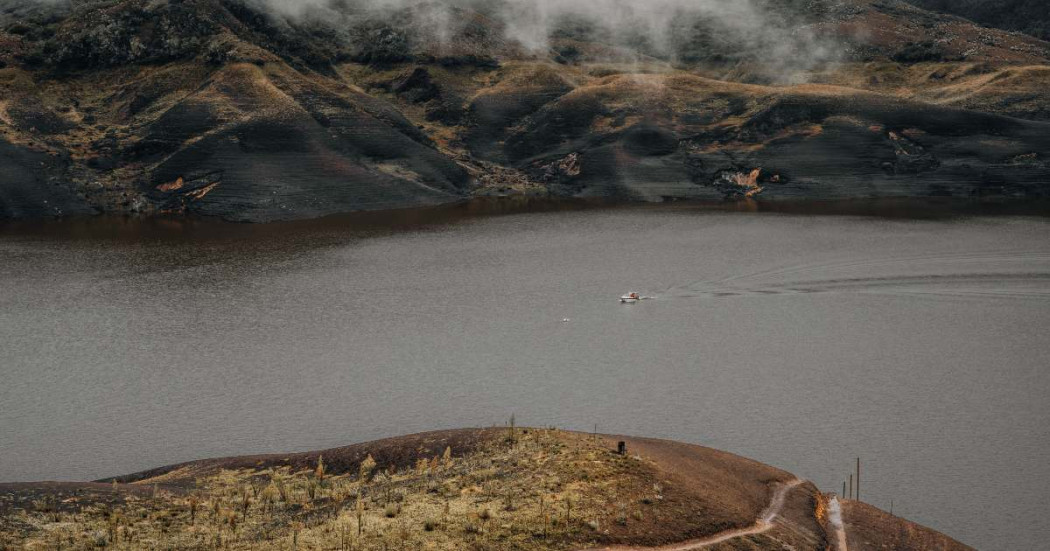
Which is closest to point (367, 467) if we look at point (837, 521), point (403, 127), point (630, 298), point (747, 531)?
point (747, 531)

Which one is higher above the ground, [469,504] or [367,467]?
[367,467]

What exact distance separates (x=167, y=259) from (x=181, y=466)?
187 feet

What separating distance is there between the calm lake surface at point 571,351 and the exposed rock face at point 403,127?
29119 millimetres

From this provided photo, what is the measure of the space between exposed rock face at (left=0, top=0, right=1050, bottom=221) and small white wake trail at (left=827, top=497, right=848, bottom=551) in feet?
328

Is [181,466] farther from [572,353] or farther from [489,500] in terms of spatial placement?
[572,353]

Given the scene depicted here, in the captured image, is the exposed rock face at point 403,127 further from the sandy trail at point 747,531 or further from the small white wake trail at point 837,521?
the small white wake trail at point 837,521

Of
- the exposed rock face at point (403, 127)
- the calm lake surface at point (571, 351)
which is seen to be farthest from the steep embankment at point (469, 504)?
the exposed rock face at point (403, 127)

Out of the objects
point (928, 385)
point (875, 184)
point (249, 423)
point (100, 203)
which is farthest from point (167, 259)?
point (875, 184)

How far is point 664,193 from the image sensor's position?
491 ft

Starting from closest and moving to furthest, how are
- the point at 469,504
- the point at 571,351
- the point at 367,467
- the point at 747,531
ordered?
1. the point at 469,504
2. the point at 747,531
3. the point at 367,467
4. the point at 571,351

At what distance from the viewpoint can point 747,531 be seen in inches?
1447

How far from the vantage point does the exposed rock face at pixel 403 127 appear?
443 feet

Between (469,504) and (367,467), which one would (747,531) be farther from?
(367,467)

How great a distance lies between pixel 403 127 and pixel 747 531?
126 metres
